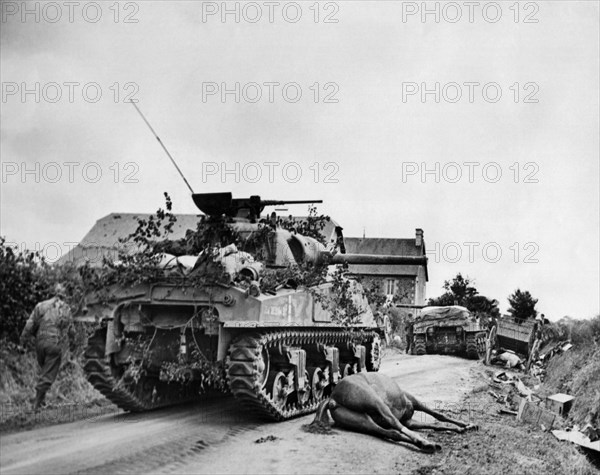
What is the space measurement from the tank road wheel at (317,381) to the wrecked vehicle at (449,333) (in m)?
16.2

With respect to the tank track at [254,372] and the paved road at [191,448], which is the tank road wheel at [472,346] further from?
the paved road at [191,448]

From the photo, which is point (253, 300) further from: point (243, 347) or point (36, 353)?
point (36, 353)

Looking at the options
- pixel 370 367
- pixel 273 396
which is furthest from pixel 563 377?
pixel 273 396

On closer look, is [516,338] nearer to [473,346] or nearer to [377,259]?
[473,346]

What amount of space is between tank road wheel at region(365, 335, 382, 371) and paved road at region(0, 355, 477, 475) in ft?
15.3

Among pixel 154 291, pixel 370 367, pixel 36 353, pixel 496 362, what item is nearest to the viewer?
pixel 36 353

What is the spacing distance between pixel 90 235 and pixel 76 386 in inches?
1446

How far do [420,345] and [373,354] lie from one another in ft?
44.9

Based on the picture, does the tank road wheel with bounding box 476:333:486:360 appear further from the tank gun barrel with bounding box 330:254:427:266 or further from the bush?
the bush

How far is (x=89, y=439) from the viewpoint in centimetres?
785

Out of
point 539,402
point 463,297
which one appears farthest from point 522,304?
point 539,402

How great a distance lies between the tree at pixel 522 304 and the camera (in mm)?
49344

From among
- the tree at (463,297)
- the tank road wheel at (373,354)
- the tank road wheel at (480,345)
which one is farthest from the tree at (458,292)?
the tank road wheel at (373,354)

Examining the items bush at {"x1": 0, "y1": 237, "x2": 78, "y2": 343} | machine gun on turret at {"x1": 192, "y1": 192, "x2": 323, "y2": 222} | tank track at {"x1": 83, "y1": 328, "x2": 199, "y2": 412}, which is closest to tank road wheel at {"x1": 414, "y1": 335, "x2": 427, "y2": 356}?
machine gun on turret at {"x1": 192, "y1": 192, "x2": 323, "y2": 222}
